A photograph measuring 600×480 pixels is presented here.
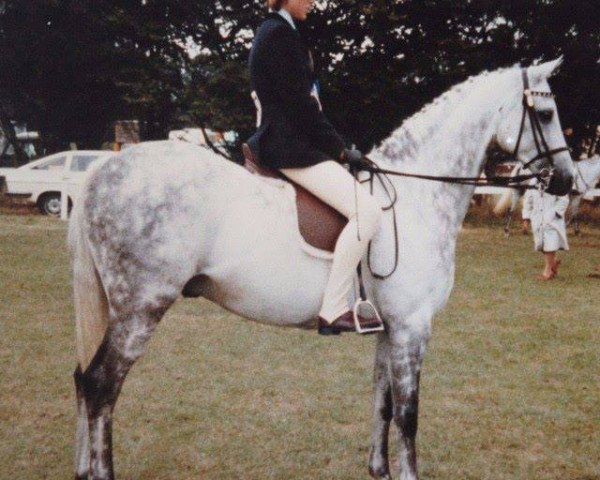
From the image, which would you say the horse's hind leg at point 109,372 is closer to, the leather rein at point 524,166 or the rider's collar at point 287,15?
the leather rein at point 524,166

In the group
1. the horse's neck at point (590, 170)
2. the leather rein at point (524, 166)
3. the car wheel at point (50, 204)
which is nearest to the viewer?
the leather rein at point (524, 166)

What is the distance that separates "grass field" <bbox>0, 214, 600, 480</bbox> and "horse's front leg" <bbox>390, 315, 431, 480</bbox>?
574mm

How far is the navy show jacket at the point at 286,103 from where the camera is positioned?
470 centimetres

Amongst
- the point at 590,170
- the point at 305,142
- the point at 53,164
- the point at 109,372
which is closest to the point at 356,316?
the point at 305,142

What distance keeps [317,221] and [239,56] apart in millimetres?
26875

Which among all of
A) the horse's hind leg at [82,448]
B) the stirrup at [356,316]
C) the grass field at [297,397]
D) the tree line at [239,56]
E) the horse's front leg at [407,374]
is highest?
the tree line at [239,56]

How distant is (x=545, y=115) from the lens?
5180 millimetres

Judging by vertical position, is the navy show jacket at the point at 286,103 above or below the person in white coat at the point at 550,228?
above

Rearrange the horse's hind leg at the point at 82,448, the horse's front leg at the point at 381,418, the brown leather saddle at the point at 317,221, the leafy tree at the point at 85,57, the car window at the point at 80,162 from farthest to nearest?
the leafy tree at the point at 85,57, the car window at the point at 80,162, the horse's front leg at the point at 381,418, the horse's hind leg at the point at 82,448, the brown leather saddle at the point at 317,221

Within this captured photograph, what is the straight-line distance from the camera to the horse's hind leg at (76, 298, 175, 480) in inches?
180

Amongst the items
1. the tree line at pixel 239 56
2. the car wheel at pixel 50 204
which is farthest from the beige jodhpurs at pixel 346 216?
the car wheel at pixel 50 204

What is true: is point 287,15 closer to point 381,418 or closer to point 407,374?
point 407,374

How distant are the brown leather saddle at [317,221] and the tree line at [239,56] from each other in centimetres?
2309

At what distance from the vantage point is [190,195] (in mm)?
4641
